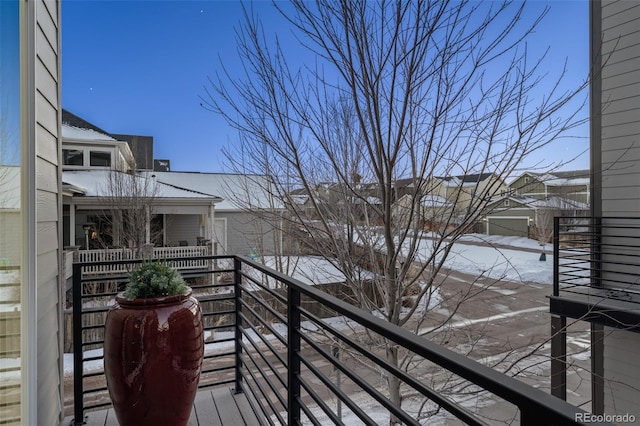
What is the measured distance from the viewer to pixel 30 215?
172cm

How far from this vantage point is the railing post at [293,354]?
4.89ft

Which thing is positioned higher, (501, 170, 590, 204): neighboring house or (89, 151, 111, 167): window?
(89, 151, 111, 167): window

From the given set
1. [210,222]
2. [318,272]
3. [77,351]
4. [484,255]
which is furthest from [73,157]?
[484,255]

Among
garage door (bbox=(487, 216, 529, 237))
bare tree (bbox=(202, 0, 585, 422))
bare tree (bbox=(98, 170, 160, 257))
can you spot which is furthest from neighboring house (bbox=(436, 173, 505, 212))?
bare tree (bbox=(98, 170, 160, 257))

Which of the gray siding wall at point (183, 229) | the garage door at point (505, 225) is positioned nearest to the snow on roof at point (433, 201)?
the garage door at point (505, 225)

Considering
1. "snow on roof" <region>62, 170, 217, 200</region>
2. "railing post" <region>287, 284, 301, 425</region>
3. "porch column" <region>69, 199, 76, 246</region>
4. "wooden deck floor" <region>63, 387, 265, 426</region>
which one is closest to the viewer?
"railing post" <region>287, 284, 301, 425</region>

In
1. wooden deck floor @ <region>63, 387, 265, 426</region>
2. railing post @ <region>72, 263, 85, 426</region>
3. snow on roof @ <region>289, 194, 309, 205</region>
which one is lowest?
wooden deck floor @ <region>63, 387, 265, 426</region>

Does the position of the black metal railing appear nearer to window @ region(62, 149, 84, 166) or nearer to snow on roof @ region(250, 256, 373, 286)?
snow on roof @ region(250, 256, 373, 286)

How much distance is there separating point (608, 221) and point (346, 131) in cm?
306

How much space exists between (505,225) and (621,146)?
1.61 m

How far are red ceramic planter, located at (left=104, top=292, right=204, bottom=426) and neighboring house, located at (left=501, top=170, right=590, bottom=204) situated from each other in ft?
7.98

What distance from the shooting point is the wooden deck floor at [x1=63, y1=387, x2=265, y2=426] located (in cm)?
224

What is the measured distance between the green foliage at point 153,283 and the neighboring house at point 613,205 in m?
3.79

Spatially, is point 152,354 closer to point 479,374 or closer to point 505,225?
point 479,374
